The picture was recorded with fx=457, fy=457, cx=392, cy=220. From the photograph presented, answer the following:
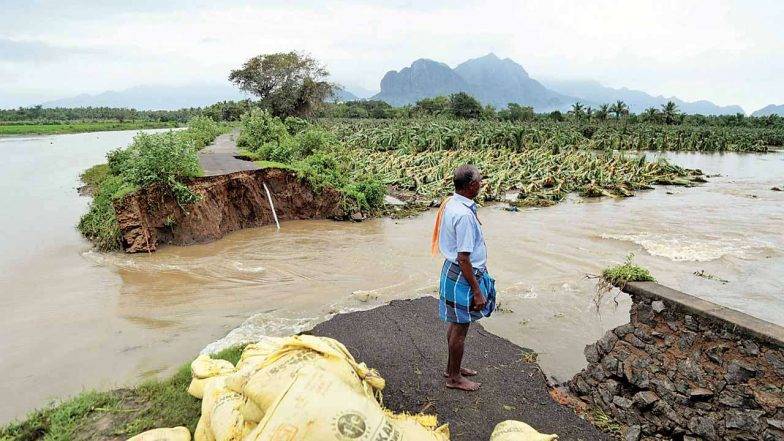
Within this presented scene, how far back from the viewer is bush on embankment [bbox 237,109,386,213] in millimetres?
12414

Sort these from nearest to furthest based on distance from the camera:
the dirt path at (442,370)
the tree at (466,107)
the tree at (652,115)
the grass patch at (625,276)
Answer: the dirt path at (442,370) → the grass patch at (625,276) → the tree at (652,115) → the tree at (466,107)

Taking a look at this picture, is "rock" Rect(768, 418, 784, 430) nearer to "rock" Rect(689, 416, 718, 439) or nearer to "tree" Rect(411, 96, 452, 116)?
"rock" Rect(689, 416, 718, 439)

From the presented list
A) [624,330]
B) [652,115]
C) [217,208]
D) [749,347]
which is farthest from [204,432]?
[652,115]

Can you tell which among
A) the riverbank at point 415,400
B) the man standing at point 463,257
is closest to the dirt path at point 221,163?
the riverbank at point 415,400

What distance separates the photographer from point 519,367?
14.9 feet

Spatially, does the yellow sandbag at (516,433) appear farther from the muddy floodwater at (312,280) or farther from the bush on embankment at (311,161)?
the bush on embankment at (311,161)

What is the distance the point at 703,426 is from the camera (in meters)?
3.29

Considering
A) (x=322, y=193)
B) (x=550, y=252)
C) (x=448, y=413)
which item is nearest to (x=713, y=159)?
(x=550, y=252)

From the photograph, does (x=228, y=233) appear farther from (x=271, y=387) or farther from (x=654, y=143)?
(x=654, y=143)

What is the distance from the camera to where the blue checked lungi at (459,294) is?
11.9ft

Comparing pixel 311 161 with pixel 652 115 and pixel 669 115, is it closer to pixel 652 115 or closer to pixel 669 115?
pixel 669 115

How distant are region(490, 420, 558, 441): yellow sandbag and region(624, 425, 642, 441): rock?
916mm

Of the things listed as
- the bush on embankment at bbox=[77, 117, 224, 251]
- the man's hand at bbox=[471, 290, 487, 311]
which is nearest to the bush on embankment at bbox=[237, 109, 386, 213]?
the bush on embankment at bbox=[77, 117, 224, 251]

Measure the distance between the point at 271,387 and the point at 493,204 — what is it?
12.8 m
